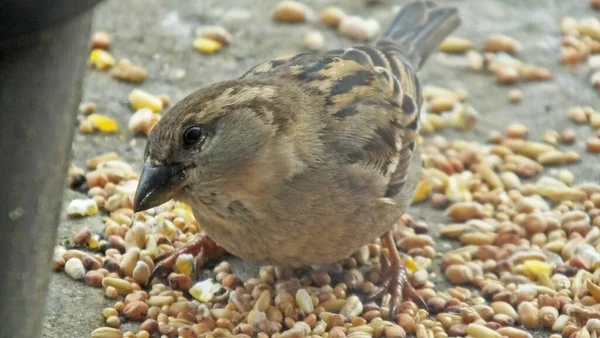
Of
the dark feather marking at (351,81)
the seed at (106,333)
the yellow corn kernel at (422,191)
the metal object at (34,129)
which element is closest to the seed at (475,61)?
the yellow corn kernel at (422,191)

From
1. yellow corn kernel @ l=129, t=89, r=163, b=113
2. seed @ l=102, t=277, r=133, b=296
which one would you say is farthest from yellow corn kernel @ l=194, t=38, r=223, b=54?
seed @ l=102, t=277, r=133, b=296

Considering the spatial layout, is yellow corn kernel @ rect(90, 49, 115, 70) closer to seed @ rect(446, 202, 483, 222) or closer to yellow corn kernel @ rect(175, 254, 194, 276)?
yellow corn kernel @ rect(175, 254, 194, 276)

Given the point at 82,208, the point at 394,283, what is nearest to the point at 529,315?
the point at 394,283

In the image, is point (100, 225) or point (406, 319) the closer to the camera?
point (406, 319)

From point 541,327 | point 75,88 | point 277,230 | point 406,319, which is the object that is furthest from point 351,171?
point 75,88

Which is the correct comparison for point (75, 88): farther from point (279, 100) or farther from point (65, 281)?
point (65, 281)

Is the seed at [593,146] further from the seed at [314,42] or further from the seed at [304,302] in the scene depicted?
the seed at [304,302]
